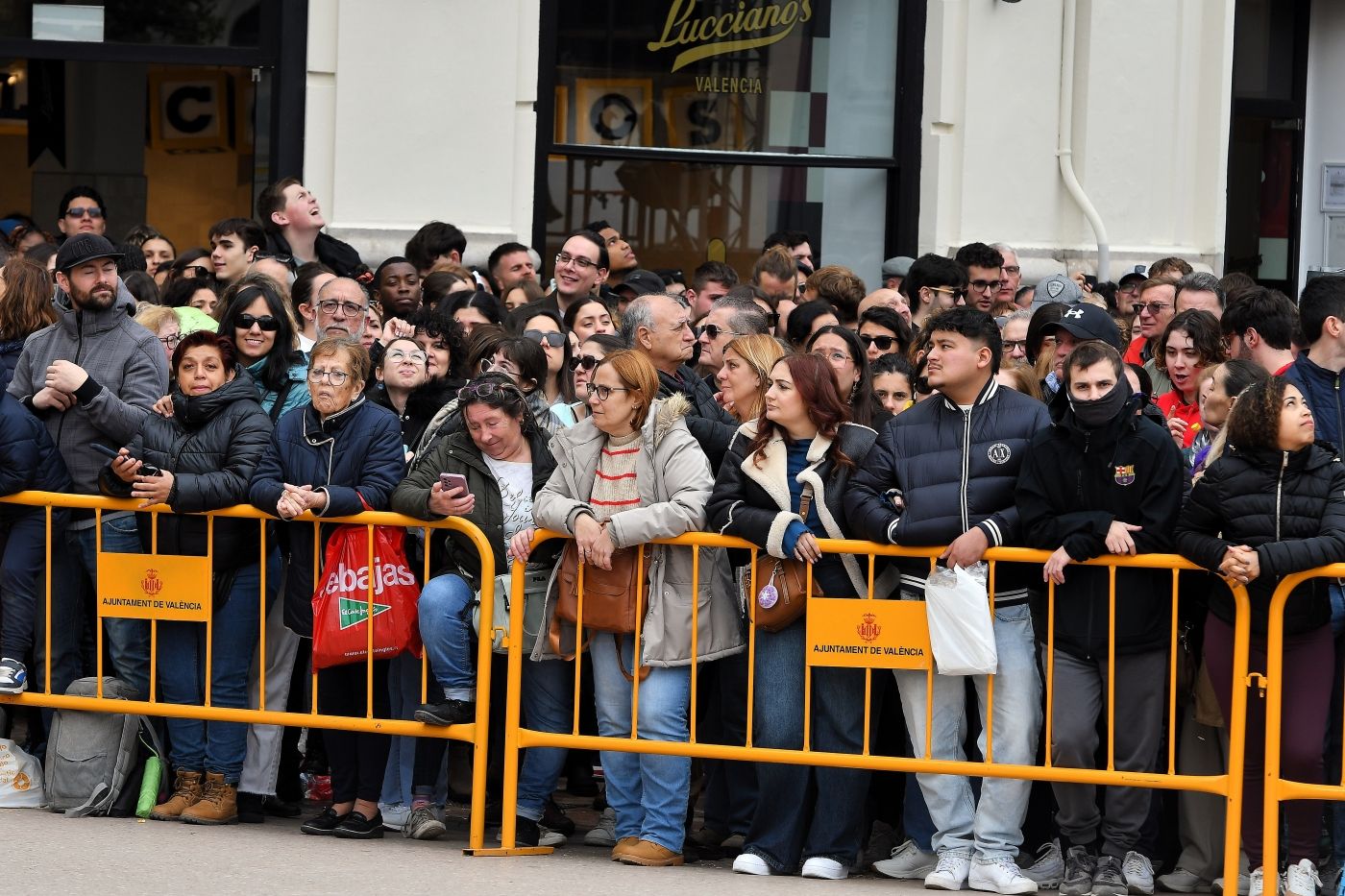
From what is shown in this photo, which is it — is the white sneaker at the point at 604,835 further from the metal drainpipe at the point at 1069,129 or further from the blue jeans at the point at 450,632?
the metal drainpipe at the point at 1069,129

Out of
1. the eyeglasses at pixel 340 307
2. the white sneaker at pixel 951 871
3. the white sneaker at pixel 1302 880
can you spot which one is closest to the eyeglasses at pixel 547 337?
the eyeglasses at pixel 340 307

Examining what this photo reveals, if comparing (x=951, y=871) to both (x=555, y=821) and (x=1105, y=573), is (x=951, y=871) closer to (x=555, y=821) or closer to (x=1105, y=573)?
(x=1105, y=573)

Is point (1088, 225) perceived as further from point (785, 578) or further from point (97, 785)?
point (97, 785)

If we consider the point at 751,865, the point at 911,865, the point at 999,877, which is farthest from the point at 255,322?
the point at 999,877

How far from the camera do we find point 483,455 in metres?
7.72

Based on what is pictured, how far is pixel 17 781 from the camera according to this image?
25.9 feet

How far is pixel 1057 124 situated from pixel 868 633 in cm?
724

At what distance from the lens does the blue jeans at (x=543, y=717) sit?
7.60 meters

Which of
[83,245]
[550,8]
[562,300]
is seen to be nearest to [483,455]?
[83,245]

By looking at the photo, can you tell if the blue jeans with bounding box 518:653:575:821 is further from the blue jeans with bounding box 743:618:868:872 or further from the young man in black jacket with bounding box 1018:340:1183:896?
the young man in black jacket with bounding box 1018:340:1183:896

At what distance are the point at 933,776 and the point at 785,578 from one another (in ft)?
3.00

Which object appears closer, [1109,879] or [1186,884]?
[1109,879]

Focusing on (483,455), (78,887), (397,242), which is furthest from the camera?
(397,242)

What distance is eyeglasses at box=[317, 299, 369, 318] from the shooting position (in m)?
8.91
